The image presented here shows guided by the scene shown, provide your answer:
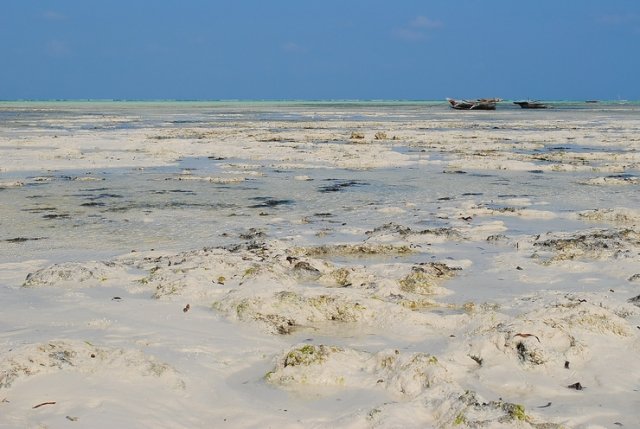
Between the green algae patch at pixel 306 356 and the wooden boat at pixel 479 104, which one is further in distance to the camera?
the wooden boat at pixel 479 104

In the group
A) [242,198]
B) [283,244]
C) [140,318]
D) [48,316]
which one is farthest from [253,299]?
[242,198]

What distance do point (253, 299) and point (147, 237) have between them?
3.46 metres

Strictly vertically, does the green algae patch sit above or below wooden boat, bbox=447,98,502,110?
below

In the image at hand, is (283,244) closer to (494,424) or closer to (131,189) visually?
(494,424)

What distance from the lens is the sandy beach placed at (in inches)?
149

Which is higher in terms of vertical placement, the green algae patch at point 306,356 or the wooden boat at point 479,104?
the wooden boat at point 479,104

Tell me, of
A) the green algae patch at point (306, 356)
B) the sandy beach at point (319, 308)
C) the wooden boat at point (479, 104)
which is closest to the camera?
the sandy beach at point (319, 308)

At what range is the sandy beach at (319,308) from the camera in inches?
149

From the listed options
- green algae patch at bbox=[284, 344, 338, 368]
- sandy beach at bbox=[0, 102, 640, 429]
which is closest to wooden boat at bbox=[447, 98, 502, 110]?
sandy beach at bbox=[0, 102, 640, 429]

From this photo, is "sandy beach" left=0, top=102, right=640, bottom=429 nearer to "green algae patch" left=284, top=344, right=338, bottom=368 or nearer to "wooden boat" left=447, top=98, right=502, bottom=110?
"green algae patch" left=284, top=344, right=338, bottom=368

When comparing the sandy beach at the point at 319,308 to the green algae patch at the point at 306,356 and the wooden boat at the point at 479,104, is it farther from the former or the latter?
the wooden boat at the point at 479,104

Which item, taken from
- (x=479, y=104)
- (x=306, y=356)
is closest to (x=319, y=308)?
(x=306, y=356)

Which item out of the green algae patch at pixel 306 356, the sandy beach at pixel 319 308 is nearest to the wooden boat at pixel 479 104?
the sandy beach at pixel 319 308

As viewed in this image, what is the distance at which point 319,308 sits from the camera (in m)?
5.54
